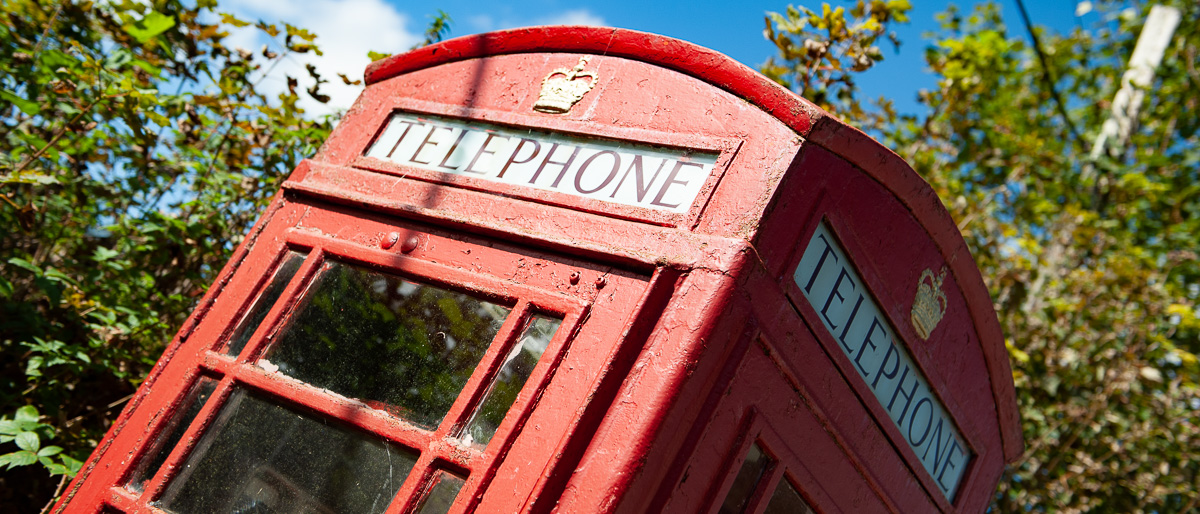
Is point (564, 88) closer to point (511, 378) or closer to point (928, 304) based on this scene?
point (511, 378)

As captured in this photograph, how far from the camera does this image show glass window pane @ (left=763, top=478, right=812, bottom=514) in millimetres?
1581

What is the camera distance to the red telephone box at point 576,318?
1361 mm

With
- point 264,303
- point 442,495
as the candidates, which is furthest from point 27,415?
point 442,495

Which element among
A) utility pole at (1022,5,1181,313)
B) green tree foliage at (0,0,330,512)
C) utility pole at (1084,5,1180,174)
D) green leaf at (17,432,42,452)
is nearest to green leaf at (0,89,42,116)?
green tree foliage at (0,0,330,512)

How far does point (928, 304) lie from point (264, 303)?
163 centimetres

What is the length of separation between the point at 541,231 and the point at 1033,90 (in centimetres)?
795

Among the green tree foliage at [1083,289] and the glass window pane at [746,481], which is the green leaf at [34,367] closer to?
the glass window pane at [746,481]

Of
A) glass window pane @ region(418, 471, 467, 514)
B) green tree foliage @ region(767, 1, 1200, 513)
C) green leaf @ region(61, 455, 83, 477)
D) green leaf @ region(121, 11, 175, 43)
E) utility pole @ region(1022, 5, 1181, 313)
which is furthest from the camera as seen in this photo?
utility pole @ region(1022, 5, 1181, 313)

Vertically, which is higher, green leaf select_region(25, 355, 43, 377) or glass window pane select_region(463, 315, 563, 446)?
glass window pane select_region(463, 315, 563, 446)

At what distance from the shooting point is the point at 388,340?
160cm

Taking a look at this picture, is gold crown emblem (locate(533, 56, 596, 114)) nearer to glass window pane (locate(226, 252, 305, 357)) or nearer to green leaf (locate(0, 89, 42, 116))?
glass window pane (locate(226, 252, 305, 357))

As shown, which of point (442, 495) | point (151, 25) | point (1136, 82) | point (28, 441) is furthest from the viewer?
point (1136, 82)

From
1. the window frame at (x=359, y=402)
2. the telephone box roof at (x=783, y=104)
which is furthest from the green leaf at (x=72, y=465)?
the telephone box roof at (x=783, y=104)

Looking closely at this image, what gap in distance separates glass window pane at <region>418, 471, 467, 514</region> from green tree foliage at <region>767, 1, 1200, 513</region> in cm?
277
